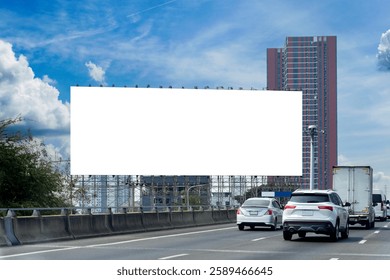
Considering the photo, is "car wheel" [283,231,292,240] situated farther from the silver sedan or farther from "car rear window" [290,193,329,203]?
the silver sedan

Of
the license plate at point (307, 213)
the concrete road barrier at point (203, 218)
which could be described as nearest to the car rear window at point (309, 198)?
the license plate at point (307, 213)

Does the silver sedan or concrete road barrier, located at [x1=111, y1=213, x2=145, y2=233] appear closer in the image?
concrete road barrier, located at [x1=111, y1=213, x2=145, y2=233]

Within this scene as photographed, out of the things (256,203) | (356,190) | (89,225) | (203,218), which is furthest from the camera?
(203,218)

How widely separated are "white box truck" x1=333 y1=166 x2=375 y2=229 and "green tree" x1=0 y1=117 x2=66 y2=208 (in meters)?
15.4

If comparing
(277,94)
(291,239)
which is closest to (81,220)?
(291,239)

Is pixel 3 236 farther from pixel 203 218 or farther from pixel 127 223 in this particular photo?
pixel 203 218

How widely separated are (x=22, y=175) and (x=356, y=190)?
17.6 metres

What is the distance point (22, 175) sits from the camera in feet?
131

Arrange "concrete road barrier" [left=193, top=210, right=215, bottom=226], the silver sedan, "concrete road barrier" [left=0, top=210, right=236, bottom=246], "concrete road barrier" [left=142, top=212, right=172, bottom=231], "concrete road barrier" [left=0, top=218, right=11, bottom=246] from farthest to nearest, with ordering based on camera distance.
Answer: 1. "concrete road barrier" [left=193, top=210, right=215, bottom=226]
2. the silver sedan
3. "concrete road barrier" [left=142, top=212, right=172, bottom=231]
4. "concrete road barrier" [left=0, top=210, right=236, bottom=246]
5. "concrete road barrier" [left=0, top=218, right=11, bottom=246]

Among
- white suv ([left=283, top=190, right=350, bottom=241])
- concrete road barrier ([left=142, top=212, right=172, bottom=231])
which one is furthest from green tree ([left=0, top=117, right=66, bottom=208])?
white suv ([left=283, top=190, right=350, bottom=241])

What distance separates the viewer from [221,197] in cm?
9156

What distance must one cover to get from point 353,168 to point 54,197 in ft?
53.7

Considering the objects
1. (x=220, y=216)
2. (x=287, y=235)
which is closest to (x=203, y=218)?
(x=220, y=216)

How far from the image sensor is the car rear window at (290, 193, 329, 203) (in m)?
26.1
